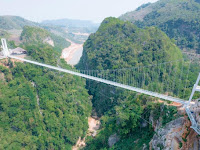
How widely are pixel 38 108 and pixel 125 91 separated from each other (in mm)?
7475

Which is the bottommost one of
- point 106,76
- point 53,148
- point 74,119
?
point 53,148

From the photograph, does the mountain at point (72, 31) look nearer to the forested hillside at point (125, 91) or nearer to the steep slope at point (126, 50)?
the steep slope at point (126, 50)

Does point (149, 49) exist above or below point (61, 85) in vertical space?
above

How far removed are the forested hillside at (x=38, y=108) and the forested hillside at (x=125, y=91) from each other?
7.22ft

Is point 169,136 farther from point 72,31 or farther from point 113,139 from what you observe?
point 72,31

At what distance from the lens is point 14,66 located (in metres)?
16.8

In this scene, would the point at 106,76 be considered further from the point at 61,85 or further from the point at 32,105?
the point at 32,105

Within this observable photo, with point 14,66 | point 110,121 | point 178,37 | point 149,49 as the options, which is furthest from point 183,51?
point 14,66

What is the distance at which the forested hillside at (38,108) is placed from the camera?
538 inches

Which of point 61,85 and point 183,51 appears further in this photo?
point 183,51

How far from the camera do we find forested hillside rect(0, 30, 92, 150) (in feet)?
44.9

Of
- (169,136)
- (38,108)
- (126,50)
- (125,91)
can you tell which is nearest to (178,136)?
(169,136)

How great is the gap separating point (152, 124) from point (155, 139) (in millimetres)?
1304

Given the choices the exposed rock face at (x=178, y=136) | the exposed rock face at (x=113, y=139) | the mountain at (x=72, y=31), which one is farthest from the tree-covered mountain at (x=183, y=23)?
the mountain at (x=72, y=31)
